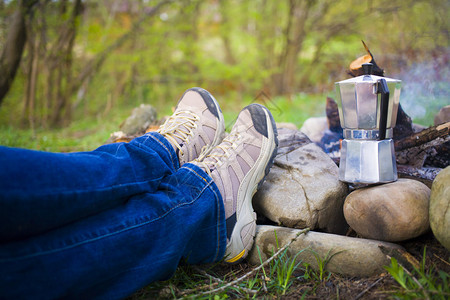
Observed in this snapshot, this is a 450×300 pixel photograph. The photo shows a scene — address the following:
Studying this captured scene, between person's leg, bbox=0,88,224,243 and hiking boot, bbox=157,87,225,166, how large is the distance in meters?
0.16

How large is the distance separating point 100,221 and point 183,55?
8.18 meters

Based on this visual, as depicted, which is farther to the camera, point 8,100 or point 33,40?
point 8,100

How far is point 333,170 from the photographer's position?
1.71 m

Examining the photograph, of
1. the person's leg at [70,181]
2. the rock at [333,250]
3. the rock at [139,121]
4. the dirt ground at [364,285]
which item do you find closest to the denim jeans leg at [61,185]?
the person's leg at [70,181]

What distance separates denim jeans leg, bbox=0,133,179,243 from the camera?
2.88 feet

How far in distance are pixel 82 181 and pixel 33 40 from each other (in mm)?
4671

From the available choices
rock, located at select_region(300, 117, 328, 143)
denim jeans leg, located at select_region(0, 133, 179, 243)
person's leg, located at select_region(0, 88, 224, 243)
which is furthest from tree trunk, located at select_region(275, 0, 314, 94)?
denim jeans leg, located at select_region(0, 133, 179, 243)

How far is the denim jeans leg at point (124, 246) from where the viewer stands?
89cm

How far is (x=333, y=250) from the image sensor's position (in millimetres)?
1308

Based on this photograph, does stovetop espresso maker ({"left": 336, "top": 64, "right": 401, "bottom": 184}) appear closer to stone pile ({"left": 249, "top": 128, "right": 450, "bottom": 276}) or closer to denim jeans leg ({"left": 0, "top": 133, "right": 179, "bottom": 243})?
stone pile ({"left": 249, "top": 128, "right": 450, "bottom": 276})

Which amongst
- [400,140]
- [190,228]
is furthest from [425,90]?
[190,228]

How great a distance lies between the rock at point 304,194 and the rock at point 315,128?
0.78m

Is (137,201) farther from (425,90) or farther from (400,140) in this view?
(425,90)

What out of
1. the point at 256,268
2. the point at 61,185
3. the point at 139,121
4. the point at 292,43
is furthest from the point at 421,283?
the point at 292,43
